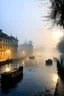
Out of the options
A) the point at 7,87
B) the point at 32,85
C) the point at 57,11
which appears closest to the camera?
the point at 57,11

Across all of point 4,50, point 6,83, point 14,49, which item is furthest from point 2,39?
point 6,83

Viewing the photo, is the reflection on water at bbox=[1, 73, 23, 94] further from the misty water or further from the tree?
the tree

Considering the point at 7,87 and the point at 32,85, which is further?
the point at 32,85

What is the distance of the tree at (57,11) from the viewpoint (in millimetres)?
15925

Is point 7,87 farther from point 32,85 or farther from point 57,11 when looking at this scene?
point 57,11

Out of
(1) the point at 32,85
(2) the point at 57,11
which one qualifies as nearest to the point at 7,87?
(1) the point at 32,85

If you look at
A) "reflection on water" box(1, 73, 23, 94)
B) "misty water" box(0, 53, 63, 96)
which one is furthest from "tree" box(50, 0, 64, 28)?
"reflection on water" box(1, 73, 23, 94)

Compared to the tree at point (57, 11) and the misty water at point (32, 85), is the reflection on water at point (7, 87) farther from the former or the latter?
the tree at point (57, 11)

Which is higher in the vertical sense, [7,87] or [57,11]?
A: [57,11]

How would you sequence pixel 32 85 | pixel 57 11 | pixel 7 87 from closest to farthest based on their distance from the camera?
pixel 57 11 → pixel 7 87 → pixel 32 85

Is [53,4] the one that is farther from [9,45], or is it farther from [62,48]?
[62,48]

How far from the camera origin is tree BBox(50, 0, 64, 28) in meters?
15.9

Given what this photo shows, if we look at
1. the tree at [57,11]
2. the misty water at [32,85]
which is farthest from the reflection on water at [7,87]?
the tree at [57,11]

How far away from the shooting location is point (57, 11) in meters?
16.6
